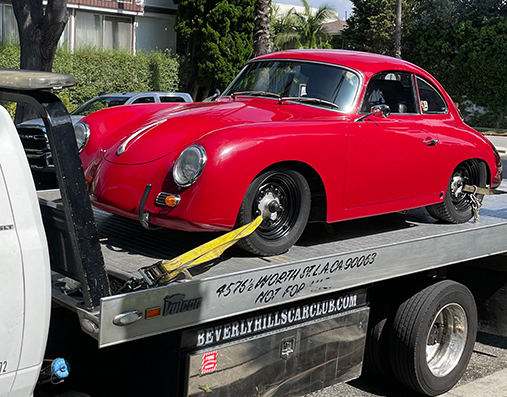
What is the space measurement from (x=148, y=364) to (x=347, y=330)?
1.41 m

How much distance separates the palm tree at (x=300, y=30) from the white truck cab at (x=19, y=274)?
121 ft

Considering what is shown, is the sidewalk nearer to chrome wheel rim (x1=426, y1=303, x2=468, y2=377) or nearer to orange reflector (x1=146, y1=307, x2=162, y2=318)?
chrome wheel rim (x1=426, y1=303, x2=468, y2=377)

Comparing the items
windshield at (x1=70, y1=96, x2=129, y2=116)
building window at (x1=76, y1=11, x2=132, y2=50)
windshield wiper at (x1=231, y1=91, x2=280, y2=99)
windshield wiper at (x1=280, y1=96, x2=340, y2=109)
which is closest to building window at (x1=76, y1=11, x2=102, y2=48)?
building window at (x1=76, y1=11, x2=132, y2=50)

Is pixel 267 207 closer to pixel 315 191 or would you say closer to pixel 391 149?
pixel 315 191

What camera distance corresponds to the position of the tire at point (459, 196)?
550 centimetres

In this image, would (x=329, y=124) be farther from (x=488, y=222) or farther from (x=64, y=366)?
(x=64, y=366)

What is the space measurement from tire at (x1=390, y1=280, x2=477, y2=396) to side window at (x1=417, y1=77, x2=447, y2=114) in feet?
4.98

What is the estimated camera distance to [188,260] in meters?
3.39

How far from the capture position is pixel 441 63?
37344 millimetres

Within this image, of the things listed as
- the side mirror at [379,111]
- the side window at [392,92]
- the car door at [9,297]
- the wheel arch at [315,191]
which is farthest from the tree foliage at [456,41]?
the car door at [9,297]

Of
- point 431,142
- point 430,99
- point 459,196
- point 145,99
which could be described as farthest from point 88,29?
point 431,142

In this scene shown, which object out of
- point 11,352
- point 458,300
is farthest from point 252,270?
point 458,300

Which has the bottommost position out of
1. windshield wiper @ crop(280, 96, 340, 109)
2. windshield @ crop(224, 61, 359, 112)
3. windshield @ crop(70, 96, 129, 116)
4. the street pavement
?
the street pavement

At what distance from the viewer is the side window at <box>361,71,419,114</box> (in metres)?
5.22
